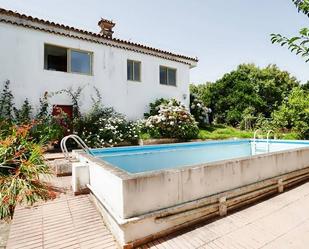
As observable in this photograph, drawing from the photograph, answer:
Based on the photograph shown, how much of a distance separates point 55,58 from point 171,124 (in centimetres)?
762

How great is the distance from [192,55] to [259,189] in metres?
14.7

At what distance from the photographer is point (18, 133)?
271 inches

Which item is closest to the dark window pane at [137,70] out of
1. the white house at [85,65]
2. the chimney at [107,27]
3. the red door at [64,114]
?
the white house at [85,65]

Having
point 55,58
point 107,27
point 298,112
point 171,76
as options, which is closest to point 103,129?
point 55,58

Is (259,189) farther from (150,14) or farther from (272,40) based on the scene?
(150,14)

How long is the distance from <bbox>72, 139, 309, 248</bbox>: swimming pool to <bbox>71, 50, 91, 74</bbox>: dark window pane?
331 inches

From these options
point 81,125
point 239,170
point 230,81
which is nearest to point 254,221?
point 239,170

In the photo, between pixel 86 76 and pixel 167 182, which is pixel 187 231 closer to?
pixel 167 182

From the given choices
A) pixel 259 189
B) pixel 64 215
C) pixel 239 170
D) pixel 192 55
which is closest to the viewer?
pixel 64 215

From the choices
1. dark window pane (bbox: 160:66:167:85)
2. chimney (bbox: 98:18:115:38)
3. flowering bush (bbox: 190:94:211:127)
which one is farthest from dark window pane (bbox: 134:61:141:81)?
flowering bush (bbox: 190:94:211:127)

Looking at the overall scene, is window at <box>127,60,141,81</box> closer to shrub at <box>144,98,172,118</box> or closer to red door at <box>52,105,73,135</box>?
shrub at <box>144,98,172,118</box>

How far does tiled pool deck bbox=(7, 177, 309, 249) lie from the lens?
12.2ft

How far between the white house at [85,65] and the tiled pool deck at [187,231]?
28.3 feet

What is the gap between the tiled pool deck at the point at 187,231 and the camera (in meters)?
3.71
